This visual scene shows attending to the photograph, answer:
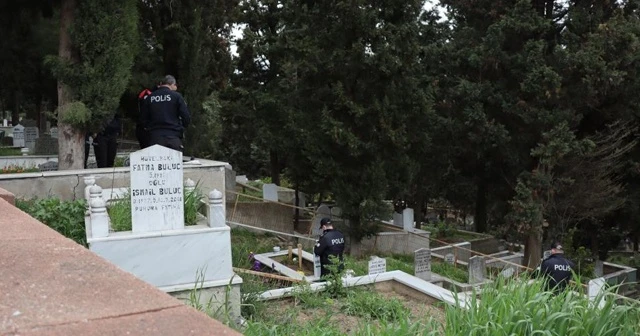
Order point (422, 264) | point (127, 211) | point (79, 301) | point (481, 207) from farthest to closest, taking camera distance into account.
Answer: point (481, 207), point (422, 264), point (127, 211), point (79, 301)

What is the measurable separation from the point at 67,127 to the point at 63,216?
4.22 meters

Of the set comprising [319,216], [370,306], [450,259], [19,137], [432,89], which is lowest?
A: [450,259]

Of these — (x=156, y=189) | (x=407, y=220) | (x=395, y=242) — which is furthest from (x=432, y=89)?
(x=156, y=189)

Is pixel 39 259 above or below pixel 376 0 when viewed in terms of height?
below

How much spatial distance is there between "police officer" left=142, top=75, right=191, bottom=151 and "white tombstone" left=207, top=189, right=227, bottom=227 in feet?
7.99

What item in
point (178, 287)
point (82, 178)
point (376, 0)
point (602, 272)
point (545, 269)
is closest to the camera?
point (178, 287)

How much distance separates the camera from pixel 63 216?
7336 mm

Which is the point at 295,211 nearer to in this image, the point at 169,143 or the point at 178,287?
the point at 169,143

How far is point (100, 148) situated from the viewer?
11773 mm

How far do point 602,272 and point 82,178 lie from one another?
65.2 ft

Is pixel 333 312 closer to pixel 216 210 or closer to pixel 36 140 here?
pixel 216 210

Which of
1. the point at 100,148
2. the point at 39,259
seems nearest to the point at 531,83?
the point at 100,148

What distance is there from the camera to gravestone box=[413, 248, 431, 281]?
14.2 metres

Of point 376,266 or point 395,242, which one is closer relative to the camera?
point 376,266
